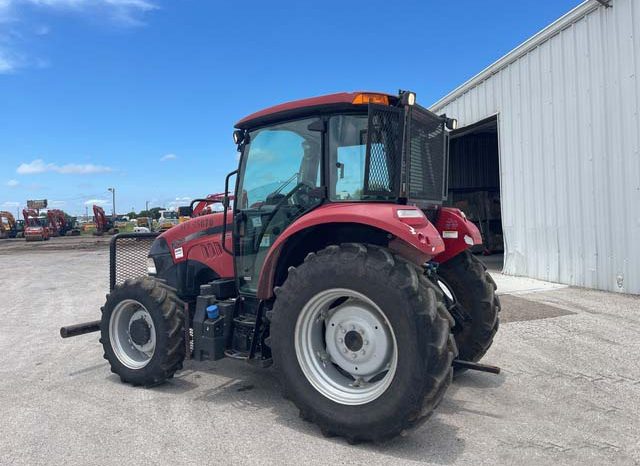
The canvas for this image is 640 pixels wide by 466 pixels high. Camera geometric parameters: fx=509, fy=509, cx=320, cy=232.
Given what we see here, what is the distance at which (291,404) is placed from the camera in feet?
13.6

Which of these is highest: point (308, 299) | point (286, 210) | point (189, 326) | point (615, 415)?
point (286, 210)

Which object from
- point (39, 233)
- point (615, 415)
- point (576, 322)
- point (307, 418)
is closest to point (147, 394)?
point (307, 418)

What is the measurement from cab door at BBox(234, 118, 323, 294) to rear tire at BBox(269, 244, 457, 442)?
74 centimetres

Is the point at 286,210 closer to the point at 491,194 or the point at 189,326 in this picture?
the point at 189,326

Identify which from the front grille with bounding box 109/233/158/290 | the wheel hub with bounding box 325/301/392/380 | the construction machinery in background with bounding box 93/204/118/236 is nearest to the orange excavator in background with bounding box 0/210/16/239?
the construction machinery in background with bounding box 93/204/118/236

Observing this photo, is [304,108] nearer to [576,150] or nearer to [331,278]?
[331,278]

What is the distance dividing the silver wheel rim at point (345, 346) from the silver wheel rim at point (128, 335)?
1838 millimetres

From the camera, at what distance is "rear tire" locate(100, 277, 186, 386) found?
4.50m

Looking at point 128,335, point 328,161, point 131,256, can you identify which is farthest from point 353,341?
point 131,256

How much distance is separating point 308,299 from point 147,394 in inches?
77.3

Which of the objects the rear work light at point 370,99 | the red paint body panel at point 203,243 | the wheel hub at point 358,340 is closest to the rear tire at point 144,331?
the red paint body panel at point 203,243

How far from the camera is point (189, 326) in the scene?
4695mm

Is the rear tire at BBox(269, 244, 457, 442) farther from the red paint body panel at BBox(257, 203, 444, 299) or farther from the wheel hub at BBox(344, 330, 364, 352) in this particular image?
the red paint body panel at BBox(257, 203, 444, 299)

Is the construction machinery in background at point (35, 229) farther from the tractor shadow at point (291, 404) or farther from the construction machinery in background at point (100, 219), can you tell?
the tractor shadow at point (291, 404)
